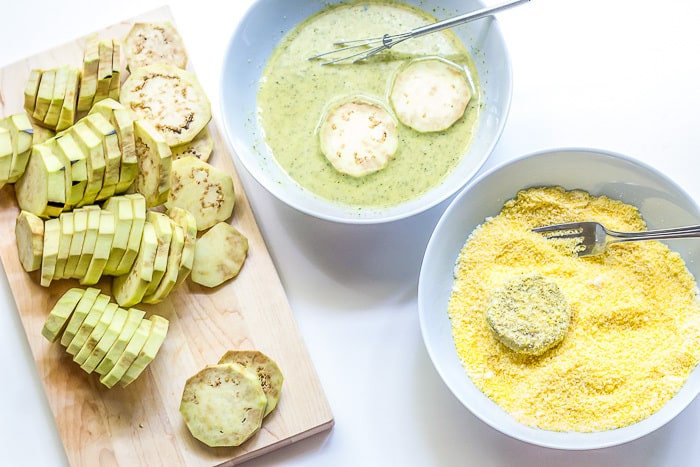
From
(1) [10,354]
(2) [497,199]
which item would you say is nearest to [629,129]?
(2) [497,199]

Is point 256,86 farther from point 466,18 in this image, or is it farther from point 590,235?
point 590,235

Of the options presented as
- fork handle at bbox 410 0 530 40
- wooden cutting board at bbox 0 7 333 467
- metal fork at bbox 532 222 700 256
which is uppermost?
fork handle at bbox 410 0 530 40

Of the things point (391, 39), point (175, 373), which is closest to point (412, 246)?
point (391, 39)

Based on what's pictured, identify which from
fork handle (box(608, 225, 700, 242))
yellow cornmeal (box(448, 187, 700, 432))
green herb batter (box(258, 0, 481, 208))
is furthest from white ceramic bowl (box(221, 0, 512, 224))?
fork handle (box(608, 225, 700, 242))

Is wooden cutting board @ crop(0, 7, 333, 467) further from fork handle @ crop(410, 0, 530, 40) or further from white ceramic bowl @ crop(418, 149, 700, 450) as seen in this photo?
fork handle @ crop(410, 0, 530, 40)

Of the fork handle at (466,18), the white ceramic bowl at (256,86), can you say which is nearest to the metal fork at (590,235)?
the white ceramic bowl at (256,86)

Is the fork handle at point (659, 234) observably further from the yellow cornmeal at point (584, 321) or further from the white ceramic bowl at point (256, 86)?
A: the white ceramic bowl at point (256, 86)
